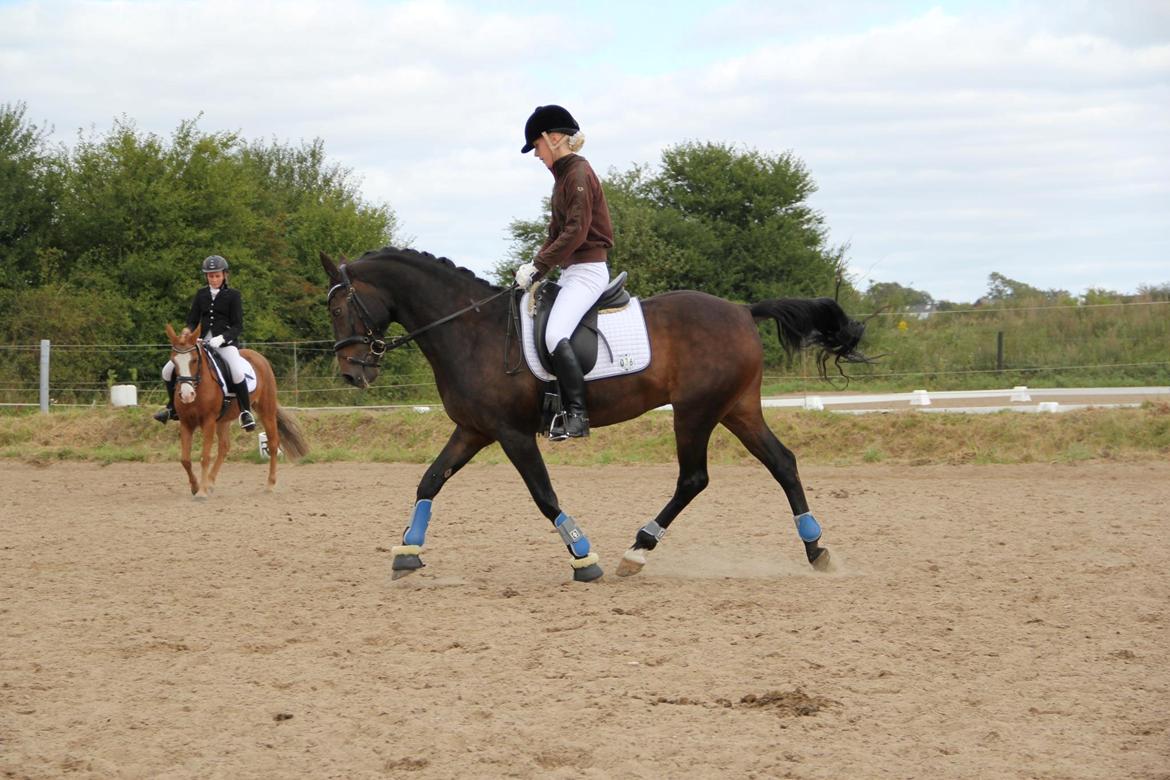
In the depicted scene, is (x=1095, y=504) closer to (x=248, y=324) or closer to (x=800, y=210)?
(x=248, y=324)

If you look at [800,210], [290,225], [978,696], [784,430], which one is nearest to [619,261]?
[800,210]

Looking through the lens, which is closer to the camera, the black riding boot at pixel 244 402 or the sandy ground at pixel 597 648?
the sandy ground at pixel 597 648

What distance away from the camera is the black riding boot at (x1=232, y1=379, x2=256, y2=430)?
539 inches

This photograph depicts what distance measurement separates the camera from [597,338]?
26.2ft

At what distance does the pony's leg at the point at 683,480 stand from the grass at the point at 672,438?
8108 mm

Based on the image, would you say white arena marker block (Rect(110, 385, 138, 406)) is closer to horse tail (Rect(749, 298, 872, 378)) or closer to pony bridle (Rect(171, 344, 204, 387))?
pony bridle (Rect(171, 344, 204, 387))

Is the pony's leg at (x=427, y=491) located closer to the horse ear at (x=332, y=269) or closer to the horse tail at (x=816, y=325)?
the horse ear at (x=332, y=269)

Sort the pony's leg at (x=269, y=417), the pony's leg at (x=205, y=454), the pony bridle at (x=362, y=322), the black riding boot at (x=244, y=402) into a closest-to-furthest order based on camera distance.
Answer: the pony bridle at (x=362, y=322), the pony's leg at (x=205, y=454), the black riding boot at (x=244, y=402), the pony's leg at (x=269, y=417)

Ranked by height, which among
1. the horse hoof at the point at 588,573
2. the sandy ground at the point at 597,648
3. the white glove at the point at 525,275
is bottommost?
the sandy ground at the point at 597,648

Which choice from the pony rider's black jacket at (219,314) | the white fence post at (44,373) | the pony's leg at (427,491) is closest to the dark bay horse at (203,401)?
the pony rider's black jacket at (219,314)

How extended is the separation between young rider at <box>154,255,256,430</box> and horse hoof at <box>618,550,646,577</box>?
7.04 meters

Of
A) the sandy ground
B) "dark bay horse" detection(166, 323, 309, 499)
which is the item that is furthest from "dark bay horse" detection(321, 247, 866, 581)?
"dark bay horse" detection(166, 323, 309, 499)

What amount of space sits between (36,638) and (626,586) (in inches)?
142

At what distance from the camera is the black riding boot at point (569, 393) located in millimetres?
7762
